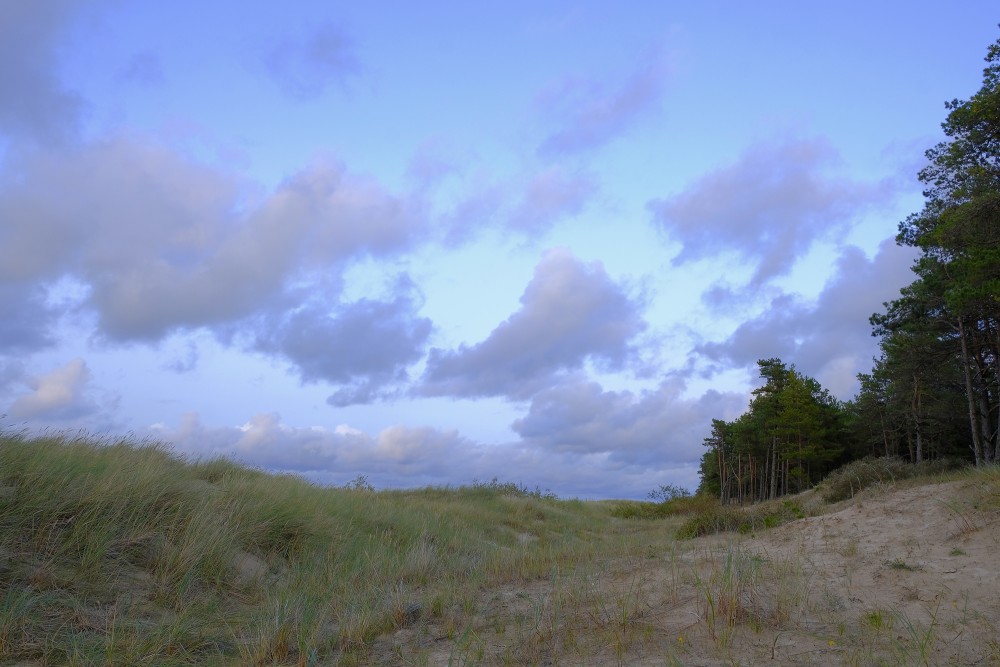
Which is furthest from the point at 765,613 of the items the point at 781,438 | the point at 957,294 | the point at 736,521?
the point at 781,438

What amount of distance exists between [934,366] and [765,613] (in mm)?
25756

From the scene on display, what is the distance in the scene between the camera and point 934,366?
25875mm

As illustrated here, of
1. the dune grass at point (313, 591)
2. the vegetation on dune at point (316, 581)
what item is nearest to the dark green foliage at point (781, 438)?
the vegetation on dune at point (316, 581)

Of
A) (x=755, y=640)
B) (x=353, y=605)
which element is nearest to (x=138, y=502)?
(x=353, y=605)

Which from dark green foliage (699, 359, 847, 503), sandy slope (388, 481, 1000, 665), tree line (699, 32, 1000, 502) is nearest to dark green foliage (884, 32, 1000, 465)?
tree line (699, 32, 1000, 502)

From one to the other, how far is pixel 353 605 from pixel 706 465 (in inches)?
2298

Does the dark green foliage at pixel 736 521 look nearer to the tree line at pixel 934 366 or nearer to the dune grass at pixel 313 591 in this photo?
the dune grass at pixel 313 591

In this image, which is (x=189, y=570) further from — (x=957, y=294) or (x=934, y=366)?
(x=934, y=366)

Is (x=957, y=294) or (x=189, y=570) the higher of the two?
(x=957, y=294)

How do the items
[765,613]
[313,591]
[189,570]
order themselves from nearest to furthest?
[765,613] → [189,570] → [313,591]

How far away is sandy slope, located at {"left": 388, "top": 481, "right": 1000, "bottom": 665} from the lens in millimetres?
4562

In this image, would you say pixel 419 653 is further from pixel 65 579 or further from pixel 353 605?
pixel 65 579

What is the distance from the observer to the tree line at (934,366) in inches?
642

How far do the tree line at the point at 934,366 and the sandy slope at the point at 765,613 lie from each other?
11.3 metres
